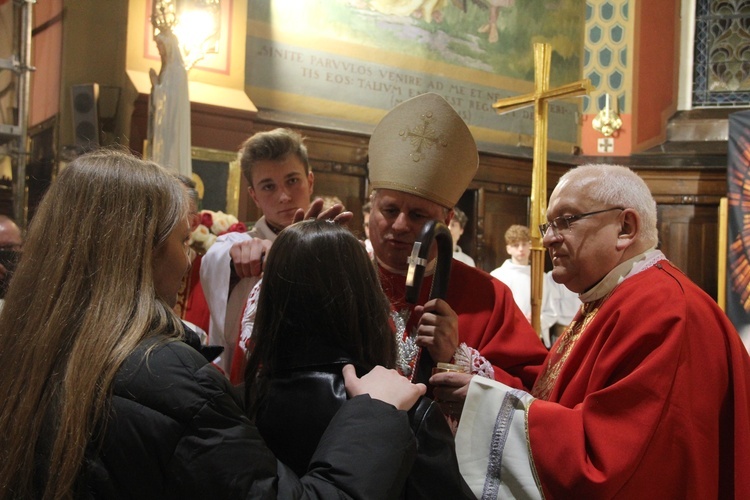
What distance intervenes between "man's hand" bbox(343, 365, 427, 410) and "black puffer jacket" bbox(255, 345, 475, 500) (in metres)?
0.04

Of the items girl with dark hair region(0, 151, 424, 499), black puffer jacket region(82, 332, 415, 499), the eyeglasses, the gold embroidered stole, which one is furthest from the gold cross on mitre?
black puffer jacket region(82, 332, 415, 499)

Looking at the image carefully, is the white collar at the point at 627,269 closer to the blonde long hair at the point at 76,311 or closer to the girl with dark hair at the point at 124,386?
the girl with dark hair at the point at 124,386

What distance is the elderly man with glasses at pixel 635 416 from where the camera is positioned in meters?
1.81

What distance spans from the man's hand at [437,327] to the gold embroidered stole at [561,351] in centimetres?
37

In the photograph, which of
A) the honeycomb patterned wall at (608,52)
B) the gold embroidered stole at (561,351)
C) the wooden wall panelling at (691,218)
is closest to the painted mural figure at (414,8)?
the honeycomb patterned wall at (608,52)

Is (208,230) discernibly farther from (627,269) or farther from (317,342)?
(317,342)

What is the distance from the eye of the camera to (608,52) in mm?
10586

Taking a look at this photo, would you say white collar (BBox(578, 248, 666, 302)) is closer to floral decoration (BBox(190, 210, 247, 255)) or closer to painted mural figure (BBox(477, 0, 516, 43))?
floral decoration (BBox(190, 210, 247, 255))

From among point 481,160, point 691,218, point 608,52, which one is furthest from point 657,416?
point 608,52

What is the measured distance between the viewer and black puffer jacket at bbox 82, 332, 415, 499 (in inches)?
44.1

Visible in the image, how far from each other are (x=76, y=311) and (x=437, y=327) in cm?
103

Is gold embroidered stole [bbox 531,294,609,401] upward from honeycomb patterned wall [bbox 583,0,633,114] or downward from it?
downward

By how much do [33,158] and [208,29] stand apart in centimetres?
189

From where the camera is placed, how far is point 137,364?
1.15m
